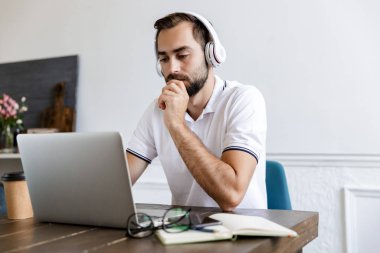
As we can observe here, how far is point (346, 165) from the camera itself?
2189 mm

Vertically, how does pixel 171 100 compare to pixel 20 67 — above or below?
below

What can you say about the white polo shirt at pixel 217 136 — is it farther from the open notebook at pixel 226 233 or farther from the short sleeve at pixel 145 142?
the open notebook at pixel 226 233

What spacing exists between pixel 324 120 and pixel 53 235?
1652mm

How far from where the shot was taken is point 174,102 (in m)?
1.44

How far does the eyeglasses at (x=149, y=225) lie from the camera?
865 millimetres

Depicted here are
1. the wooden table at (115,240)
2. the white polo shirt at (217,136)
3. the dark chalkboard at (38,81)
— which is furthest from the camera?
the dark chalkboard at (38,81)

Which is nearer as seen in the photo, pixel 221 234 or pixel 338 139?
pixel 221 234

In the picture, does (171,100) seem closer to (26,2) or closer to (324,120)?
(324,120)

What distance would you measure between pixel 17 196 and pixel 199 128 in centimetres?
68

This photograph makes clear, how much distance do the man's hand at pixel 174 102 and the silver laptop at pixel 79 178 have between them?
41 centimetres

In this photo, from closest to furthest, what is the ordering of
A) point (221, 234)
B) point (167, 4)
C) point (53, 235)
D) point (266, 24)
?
point (221, 234) < point (53, 235) < point (266, 24) < point (167, 4)

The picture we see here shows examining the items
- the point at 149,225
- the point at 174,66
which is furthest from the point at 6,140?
the point at 149,225

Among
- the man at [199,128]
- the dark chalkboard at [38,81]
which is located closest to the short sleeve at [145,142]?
the man at [199,128]

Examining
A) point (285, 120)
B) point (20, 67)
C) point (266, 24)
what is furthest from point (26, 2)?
point (285, 120)
